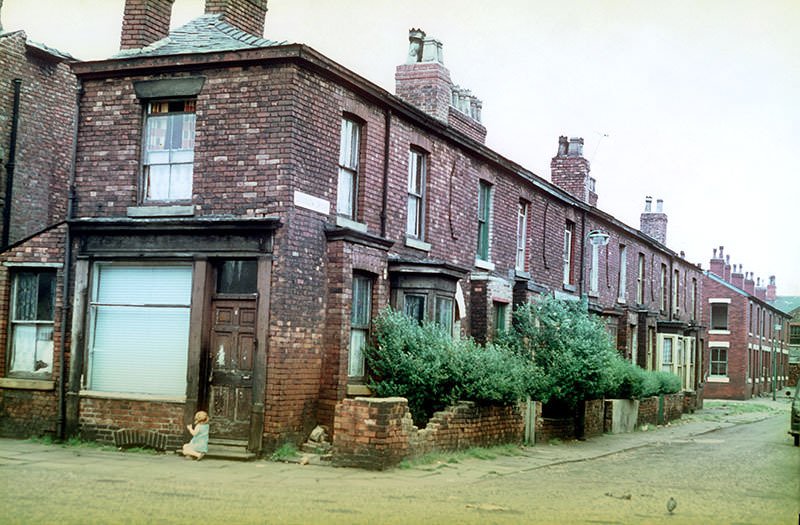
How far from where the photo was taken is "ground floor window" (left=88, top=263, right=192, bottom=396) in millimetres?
15445

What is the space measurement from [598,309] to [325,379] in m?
15.3

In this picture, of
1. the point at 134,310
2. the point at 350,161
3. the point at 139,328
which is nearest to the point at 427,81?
the point at 350,161

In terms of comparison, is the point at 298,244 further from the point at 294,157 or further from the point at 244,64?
the point at 244,64

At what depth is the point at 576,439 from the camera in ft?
72.5

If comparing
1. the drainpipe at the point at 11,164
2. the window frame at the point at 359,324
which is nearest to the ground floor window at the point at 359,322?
the window frame at the point at 359,324

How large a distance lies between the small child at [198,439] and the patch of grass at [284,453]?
1075 millimetres

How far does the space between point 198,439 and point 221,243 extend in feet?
10.4

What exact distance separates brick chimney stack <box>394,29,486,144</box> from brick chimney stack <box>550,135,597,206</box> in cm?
1075

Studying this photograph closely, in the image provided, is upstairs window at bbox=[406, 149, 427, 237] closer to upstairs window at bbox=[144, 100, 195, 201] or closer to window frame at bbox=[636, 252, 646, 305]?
upstairs window at bbox=[144, 100, 195, 201]

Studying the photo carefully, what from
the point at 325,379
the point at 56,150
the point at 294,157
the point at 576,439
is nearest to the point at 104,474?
the point at 325,379

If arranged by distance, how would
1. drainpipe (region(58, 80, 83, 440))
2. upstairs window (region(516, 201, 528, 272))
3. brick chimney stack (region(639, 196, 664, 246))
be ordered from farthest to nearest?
brick chimney stack (region(639, 196, 664, 246)) → upstairs window (region(516, 201, 528, 272)) → drainpipe (region(58, 80, 83, 440))

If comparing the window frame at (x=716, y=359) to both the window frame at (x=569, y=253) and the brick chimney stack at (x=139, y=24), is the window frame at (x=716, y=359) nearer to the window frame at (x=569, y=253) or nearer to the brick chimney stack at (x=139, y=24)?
the window frame at (x=569, y=253)

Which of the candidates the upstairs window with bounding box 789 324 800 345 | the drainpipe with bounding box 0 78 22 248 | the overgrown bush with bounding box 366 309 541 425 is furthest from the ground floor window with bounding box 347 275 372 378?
the upstairs window with bounding box 789 324 800 345

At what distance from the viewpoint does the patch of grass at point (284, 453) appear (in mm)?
14445
